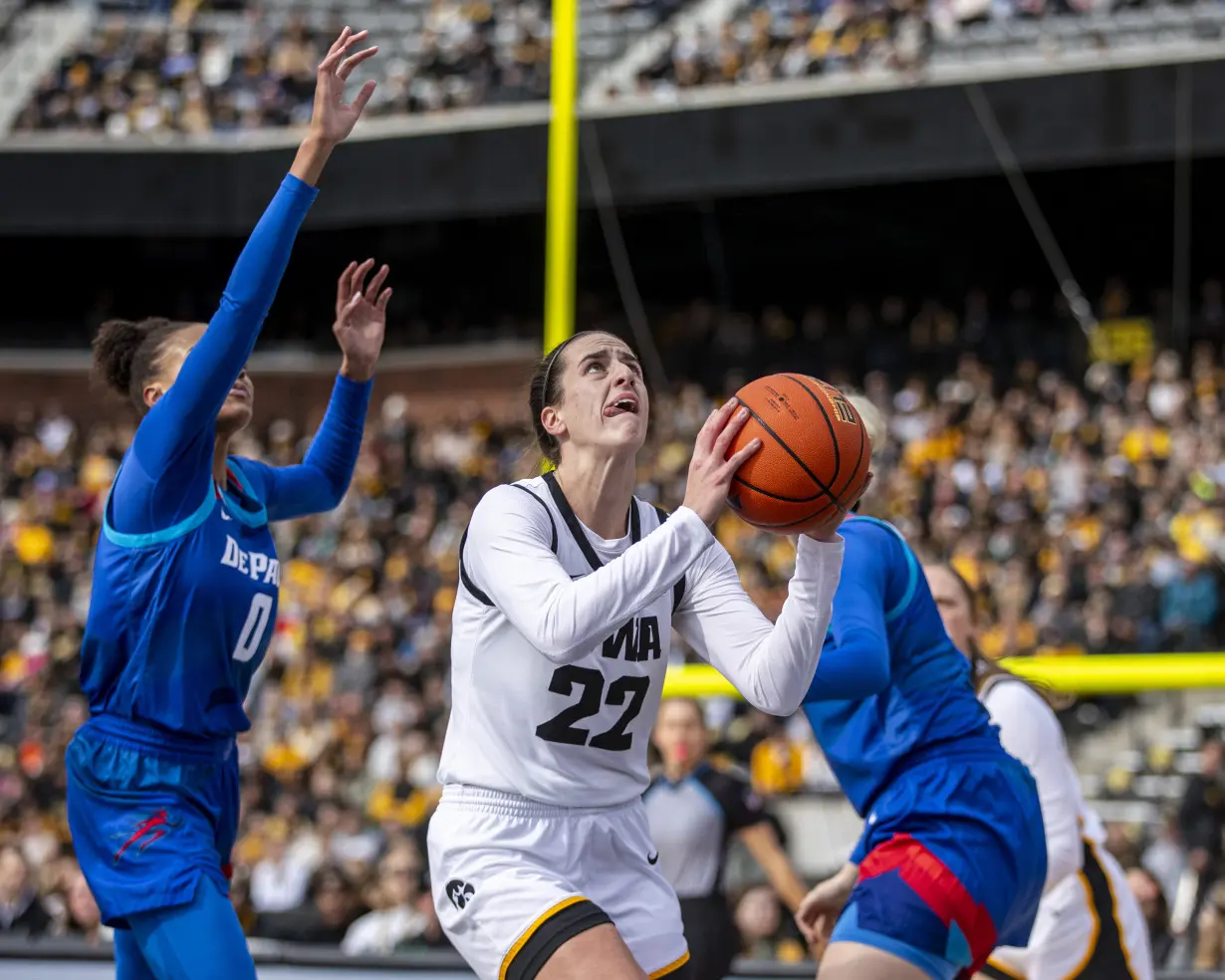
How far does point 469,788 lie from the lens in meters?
2.96

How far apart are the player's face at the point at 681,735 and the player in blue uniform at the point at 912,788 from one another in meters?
1.98

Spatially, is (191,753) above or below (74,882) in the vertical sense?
Result: above

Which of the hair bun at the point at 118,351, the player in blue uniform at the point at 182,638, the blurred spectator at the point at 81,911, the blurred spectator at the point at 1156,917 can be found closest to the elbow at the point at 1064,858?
the player in blue uniform at the point at 182,638

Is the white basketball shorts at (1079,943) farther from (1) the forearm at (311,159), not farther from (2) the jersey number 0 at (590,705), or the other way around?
(1) the forearm at (311,159)

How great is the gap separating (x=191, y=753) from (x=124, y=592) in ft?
1.22

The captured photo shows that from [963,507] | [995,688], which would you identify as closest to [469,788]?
[995,688]

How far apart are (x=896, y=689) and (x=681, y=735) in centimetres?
218

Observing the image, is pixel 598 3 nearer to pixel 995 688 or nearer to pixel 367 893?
pixel 367 893

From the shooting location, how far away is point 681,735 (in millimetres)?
5426

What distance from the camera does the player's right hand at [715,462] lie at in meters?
2.72

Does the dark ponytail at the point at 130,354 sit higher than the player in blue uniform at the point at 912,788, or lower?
higher

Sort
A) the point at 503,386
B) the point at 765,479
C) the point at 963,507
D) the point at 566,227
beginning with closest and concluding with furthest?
the point at 765,479 → the point at 566,227 → the point at 963,507 → the point at 503,386

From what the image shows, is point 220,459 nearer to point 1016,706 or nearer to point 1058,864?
point 1016,706

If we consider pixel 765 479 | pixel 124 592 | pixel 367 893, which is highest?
pixel 765 479
